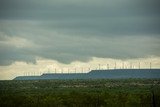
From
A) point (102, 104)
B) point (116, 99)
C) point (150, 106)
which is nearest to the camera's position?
point (150, 106)

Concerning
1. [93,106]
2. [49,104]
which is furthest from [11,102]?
[93,106]

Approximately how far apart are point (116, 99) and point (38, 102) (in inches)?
402

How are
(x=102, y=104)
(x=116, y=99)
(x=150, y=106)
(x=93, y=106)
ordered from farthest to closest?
(x=116, y=99) → (x=102, y=104) → (x=93, y=106) → (x=150, y=106)

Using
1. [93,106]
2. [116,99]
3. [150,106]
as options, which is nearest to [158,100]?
[150,106]

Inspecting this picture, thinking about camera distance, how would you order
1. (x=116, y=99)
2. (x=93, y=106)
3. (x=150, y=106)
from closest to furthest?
(x=150, y=106) → (x=93, y=106) → (x=116, y=99)

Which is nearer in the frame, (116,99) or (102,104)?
(102,104)

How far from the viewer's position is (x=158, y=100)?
48.0 metres

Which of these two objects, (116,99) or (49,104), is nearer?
(49,104)

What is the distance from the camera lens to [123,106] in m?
51.9

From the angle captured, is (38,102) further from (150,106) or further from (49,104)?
(150,106)

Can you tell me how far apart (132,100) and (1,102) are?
606 inches

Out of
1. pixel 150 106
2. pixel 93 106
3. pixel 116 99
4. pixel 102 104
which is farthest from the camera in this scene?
pixel 116 99

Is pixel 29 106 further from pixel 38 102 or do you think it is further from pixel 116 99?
pixel 116 99

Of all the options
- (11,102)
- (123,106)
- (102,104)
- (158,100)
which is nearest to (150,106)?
(158,100)
